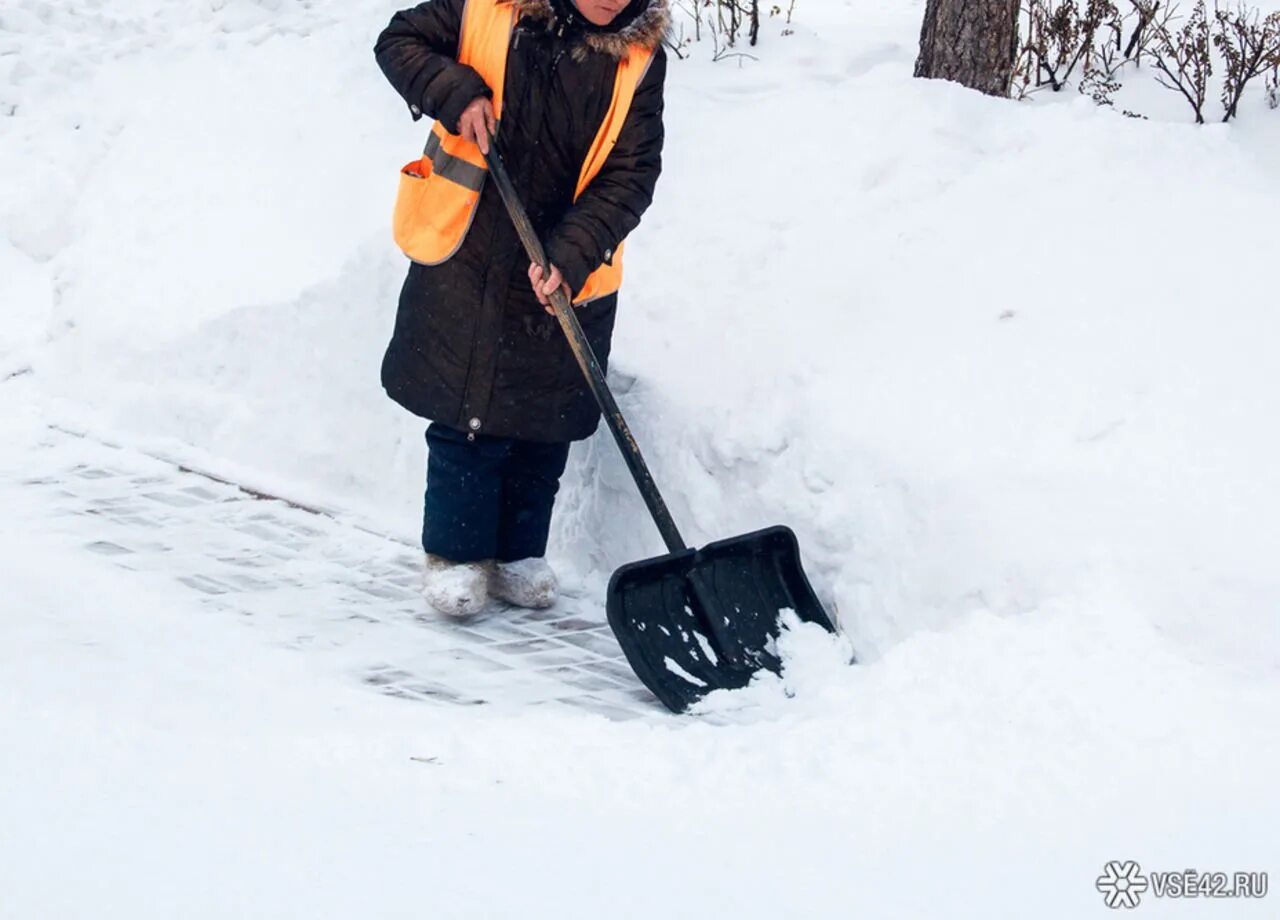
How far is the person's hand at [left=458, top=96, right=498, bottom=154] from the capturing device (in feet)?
10.5

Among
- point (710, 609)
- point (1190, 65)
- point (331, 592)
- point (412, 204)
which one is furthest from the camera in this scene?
point (1190, 65)

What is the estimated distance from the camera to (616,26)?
3.26 m

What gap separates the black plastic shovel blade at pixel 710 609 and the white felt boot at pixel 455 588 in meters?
0.51

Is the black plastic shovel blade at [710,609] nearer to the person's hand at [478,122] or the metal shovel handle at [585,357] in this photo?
the metal shovel handle at [585,357]

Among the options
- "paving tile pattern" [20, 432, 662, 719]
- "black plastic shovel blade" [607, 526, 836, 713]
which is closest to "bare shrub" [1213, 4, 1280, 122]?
"black plastic shovel blade" [607, 526, 836, 713]

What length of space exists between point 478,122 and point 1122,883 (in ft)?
6.81

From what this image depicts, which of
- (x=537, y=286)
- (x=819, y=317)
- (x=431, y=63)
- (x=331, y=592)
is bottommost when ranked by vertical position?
(x=331, y=592)

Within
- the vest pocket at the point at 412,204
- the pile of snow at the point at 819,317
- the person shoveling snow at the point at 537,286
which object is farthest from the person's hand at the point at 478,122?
the pile of snow at the point at 819,317

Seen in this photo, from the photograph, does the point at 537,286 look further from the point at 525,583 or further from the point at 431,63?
the point at 525,583

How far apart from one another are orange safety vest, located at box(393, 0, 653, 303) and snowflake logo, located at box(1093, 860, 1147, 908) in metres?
1.83

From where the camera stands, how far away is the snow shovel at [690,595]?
3.21 m

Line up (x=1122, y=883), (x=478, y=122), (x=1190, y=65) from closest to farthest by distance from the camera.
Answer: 1. (x=1122, y=883)
2. (x=478, y=122)
3. (x=1190, y=65)

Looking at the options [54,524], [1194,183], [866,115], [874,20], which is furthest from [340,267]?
[874,20]

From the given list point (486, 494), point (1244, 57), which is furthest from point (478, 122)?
point (1244, 57)
